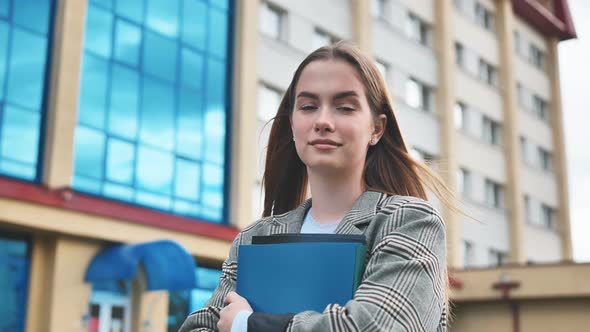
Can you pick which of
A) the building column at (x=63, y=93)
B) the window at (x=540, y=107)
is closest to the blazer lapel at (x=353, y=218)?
the building column at (x=63, y=93)

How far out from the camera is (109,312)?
628 inches

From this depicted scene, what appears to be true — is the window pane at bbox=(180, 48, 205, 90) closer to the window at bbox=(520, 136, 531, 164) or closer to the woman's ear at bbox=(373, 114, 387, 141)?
the woman's ear at bbox=(373, 114, 387, 141)

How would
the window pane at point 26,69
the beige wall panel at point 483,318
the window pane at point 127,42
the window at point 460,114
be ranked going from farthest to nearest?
the window at point 460,114
the beige wall panel at point 483,318
the window pane at point 127,42
the window pane at point 26,69

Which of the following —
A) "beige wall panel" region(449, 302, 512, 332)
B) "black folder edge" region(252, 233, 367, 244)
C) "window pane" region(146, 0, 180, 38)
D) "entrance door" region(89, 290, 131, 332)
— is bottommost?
"black folder edge" region(252, 233, 367, 244)

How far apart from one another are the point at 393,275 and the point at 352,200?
0.34 m

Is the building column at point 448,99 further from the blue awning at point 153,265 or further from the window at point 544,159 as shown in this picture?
the blue awning at point 153,265

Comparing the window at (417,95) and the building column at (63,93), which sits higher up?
the window at (417,95)

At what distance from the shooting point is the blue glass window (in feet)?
46.4

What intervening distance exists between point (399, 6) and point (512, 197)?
27.2ft

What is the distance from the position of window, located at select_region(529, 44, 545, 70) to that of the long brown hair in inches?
1346

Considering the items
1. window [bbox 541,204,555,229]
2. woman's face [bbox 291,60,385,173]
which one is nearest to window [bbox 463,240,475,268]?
window [bbox 541,204,555,229]

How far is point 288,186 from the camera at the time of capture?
2.65 m

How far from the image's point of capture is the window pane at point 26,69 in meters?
14.3

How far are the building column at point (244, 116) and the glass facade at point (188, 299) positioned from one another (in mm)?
1204
